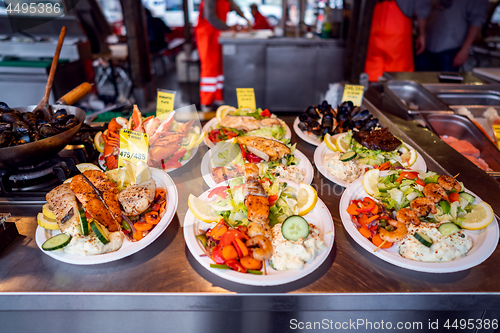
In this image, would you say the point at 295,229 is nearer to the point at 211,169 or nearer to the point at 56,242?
the point at 211,169

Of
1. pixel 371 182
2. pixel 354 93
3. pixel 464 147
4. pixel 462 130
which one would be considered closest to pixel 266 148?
pixel 371 182

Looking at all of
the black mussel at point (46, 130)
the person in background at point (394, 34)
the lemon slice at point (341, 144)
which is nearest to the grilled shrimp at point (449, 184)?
the lemon slice at point (341, 144)

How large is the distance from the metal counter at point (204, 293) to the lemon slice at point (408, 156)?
68 cm

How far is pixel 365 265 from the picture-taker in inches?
51.3

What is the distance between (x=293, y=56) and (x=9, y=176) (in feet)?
16.4

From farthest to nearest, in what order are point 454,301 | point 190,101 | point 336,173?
point 190,101 < point 336,173 < point 454,301

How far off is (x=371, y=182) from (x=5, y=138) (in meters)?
1.91

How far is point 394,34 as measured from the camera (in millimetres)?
4926

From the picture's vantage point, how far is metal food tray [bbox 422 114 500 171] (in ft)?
7.68

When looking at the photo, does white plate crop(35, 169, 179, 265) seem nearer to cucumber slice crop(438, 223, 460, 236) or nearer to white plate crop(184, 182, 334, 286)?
white plate crop(184, 182, 334, 286)

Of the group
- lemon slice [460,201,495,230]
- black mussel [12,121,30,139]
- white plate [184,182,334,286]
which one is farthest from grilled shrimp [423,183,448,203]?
black mussel [12,121,30,139]

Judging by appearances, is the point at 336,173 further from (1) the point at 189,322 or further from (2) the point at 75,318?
(2) the point at 75,318

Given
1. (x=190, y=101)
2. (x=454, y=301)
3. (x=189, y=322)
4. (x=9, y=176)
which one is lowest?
(x=190, y=101)

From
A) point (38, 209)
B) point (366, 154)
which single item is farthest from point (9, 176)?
point (366, 154)
